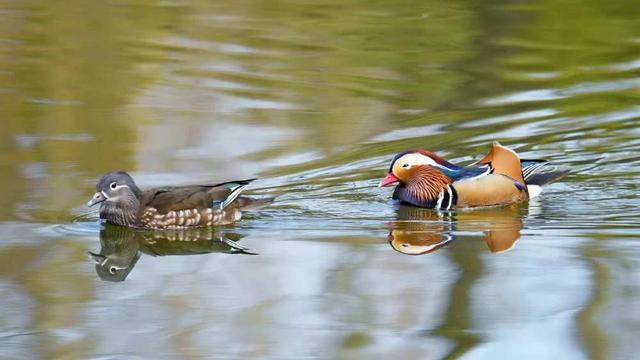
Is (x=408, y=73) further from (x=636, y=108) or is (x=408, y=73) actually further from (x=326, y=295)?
(x=326, y=295)

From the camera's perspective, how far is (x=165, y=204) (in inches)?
469

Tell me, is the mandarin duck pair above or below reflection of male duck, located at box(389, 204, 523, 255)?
above

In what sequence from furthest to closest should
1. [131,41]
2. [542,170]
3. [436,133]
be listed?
[131,41] < [436,133] < [542,170]

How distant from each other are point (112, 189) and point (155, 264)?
1.11m

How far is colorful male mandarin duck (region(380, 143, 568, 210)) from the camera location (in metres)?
12.5

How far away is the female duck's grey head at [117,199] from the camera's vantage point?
11828 millimetres

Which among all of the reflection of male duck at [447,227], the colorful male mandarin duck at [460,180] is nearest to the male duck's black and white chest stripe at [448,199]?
the colorful male mandarin duck at [460,180]

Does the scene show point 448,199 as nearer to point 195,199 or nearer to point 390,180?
point 390,180

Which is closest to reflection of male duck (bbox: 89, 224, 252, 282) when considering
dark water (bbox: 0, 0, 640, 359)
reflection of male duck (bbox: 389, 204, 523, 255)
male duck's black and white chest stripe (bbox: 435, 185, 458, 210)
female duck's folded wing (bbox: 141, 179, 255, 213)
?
dark water (bbox: 0, 0, 640, 359)

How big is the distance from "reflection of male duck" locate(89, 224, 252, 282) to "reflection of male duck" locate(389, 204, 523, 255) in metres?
1.22

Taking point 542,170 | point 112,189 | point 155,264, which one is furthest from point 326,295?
point 542,170

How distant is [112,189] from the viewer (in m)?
11.8

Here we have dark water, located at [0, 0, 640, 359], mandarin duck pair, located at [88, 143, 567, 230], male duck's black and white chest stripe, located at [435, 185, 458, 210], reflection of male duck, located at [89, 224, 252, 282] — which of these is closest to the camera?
dark water, located at [0, 0, 640, 359]

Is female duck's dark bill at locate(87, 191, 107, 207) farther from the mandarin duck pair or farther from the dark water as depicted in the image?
the dark water
